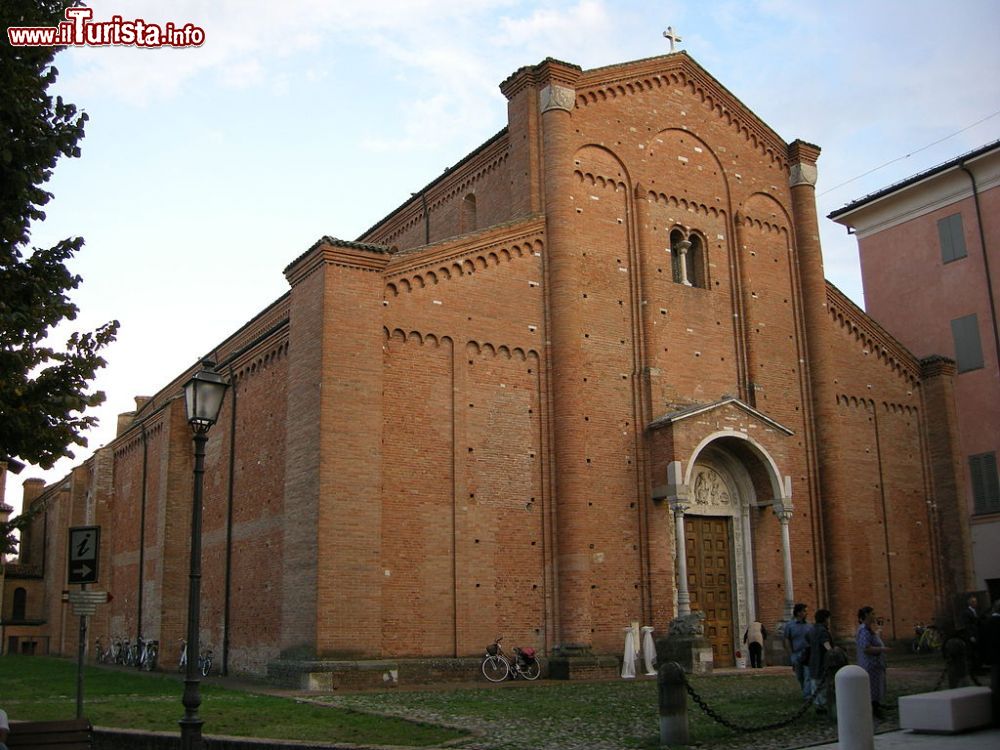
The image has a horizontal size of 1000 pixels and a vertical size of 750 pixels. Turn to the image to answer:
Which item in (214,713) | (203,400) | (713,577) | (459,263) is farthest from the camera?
(713,577)

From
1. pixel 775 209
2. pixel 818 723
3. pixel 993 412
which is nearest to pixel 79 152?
pixel 818 723

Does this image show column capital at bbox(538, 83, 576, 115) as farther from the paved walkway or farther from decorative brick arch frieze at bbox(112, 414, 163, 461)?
the paved walkway

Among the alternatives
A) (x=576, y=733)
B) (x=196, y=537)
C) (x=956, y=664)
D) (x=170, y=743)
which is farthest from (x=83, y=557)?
(x=956, y=664)

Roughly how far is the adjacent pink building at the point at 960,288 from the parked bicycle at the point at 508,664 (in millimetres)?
13868

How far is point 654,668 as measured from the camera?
779 inches

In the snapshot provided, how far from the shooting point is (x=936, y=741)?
10.3 meters

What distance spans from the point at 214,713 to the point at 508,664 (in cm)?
639

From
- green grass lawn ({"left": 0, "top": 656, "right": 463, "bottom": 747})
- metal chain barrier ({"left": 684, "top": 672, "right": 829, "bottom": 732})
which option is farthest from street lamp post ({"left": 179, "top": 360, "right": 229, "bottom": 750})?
metal chain barrier ({"left": 684, "top": 672, "right": 829, "bottom": 732})

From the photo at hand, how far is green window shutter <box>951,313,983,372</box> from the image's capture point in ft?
89.7

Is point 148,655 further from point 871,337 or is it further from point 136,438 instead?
point 871,337

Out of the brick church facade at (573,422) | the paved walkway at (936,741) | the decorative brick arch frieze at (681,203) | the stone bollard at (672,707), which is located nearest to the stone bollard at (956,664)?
the paved walkway at (936,741)

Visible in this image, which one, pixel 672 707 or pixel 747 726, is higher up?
pixel 672 707

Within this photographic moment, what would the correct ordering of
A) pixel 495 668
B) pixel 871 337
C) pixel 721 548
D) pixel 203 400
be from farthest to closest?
1. pixel 871 337
2. pixel 721 548
3. pixel 495 668
4. pixel 203 400

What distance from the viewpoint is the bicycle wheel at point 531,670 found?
18608mm
